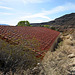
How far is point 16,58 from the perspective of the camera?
10.9 ft

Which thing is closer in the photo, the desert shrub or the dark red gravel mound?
the desert shrub

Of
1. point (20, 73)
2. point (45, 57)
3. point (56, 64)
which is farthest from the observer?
point (45, 57)

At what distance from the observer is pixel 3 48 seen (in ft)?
11.3

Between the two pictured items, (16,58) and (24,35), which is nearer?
(16,58)

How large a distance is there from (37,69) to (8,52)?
137 centimetres

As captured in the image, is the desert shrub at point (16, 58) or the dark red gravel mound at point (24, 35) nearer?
the desert shrub at point (16, 58)

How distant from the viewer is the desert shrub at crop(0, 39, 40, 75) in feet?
9.98

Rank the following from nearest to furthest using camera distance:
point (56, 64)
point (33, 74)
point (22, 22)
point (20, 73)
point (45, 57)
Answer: point (20, 73) → point (33, 74) → point (56, 64) → point (45, 57) → point (22, 22)

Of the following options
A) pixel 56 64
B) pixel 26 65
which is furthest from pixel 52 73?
pixel 26 65

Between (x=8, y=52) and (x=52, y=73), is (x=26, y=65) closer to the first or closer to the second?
(x=8, y=52)

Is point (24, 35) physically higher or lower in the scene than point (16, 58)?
higher

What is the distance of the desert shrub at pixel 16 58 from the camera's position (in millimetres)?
3041

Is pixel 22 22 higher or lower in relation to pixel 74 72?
higher

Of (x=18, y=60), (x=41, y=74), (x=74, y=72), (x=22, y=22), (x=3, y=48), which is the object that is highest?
(x=22, y=22)
